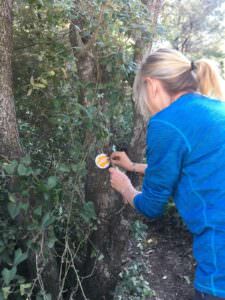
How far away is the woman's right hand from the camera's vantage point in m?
2.50

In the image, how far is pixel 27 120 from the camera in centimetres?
279

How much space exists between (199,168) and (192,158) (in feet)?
0.16

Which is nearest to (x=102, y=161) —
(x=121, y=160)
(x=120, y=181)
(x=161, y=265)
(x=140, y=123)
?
(x=121, y=160)

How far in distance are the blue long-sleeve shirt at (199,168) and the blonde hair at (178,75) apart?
12cm

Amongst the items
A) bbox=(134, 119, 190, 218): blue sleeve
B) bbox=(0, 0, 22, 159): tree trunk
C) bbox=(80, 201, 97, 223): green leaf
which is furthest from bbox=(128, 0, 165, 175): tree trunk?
bbox=(134, 119, 190, 218): blue sleeve

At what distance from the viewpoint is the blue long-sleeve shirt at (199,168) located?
5.03ft

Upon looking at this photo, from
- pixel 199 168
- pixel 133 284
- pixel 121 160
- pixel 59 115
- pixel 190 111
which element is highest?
pixel 190 111

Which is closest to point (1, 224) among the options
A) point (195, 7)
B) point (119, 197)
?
point (119, 197)

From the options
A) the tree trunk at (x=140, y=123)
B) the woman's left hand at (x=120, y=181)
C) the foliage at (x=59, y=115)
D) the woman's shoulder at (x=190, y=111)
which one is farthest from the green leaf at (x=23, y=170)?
the tree trunk at (x=140, y=123)

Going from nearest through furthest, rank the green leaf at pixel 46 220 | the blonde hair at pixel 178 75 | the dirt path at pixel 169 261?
1. the blonde hair at pixel 178 75
2. the green leaf at pixel 46 220
3. the dirt path at pixel 169 261

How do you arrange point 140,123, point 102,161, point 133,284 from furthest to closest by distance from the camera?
point 133,284 → point 140,123 → point 102,161

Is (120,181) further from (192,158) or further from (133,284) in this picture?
(133,284)

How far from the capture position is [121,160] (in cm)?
252

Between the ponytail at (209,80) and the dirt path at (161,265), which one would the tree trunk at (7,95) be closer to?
the ponytail at (209,80)
